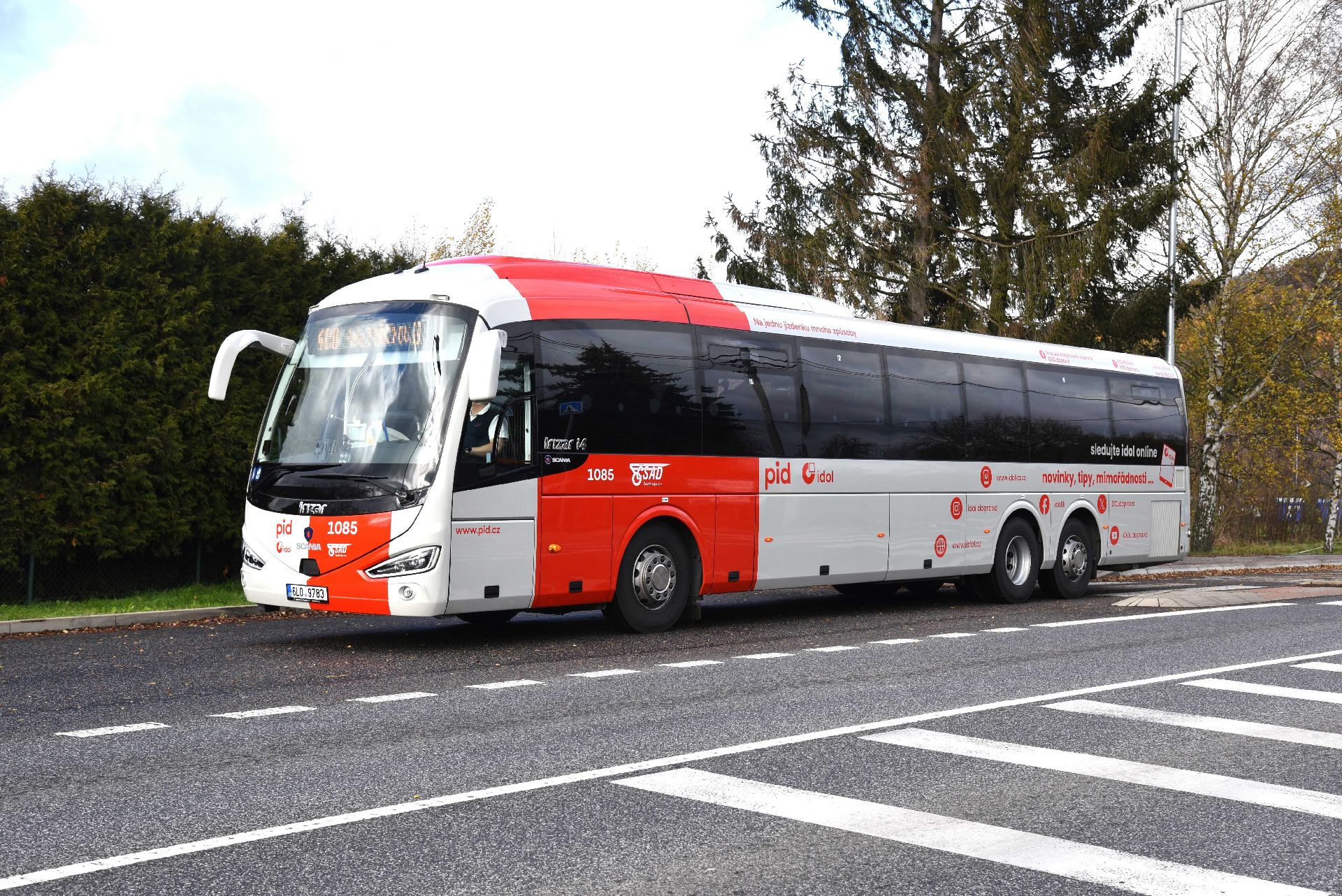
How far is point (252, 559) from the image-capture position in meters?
12.5

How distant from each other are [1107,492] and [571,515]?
32.4ft

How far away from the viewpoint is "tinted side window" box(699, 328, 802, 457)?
1413 cm

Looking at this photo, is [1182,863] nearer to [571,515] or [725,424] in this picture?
[571,515]

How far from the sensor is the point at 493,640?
1307 centimetres

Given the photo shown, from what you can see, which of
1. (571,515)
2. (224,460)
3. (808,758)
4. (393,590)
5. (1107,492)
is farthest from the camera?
(1107,492)

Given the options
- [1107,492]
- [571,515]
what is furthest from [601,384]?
[1107,492]

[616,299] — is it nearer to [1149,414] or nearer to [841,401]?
[841,401]

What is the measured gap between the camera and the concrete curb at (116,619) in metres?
13.2

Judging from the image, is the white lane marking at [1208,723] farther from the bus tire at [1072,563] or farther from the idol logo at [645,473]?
the bus tire at [1072,563]

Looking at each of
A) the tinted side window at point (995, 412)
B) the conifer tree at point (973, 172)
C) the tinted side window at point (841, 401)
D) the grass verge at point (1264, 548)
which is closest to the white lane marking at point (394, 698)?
the tinted side window at point (841, 401)

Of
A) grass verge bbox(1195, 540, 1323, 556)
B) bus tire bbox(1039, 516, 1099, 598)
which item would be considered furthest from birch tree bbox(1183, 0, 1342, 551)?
bus tire bbox(1039, 516, 1099, 598)

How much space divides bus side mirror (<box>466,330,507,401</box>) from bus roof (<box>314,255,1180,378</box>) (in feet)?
2.07

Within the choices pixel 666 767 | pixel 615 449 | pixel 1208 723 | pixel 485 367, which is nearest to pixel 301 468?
pixel 485 367

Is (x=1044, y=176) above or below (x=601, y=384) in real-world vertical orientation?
above
